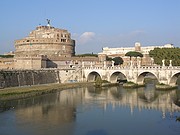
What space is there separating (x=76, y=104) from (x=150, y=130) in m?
9.04

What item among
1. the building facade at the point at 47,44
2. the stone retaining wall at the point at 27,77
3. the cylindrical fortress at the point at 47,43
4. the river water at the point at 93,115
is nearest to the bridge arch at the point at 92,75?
the stone retaining wall at the point at 27,77

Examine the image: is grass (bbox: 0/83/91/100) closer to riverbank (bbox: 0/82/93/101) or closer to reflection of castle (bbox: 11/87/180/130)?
riverbank (bbox: 0/82/93/101)

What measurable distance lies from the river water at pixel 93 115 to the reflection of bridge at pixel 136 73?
4.38 metres

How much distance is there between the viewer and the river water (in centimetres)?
1568

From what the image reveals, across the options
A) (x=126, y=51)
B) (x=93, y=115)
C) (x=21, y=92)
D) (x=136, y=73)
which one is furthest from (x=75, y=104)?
(x=126, y=51)

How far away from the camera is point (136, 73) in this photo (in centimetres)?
3500

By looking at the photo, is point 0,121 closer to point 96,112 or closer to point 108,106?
point 96,112

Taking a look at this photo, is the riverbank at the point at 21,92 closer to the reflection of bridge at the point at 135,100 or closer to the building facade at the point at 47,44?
the reflection of bridge at the point at 135,100

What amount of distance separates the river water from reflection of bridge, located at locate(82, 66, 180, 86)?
4.38m

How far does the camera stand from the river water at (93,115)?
1568cm

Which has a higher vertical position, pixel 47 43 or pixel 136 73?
pixel 47 43

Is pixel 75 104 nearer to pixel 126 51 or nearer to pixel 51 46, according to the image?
pixel 51 46

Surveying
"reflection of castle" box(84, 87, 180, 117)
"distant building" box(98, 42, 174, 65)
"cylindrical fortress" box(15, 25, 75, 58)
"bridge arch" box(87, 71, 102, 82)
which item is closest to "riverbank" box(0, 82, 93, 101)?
"reflection of castle" box(84, 87, 180, 117)

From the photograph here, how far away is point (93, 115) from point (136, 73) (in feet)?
55.2
